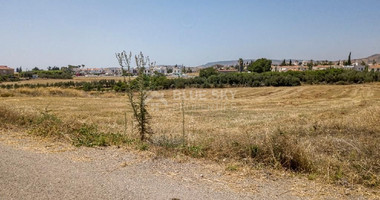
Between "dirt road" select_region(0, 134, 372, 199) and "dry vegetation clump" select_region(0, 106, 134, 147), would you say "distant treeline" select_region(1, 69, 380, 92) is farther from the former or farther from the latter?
"dirt road" select_region(0, 134, 372, 199)

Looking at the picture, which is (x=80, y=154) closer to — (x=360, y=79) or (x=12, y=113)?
(x=12, y=113)

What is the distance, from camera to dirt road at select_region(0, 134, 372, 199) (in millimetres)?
3912

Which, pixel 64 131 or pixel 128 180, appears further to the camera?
pixel 64 131

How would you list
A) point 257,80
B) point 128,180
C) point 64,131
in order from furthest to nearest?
point 257,80 < point 64,131 < point 128,180

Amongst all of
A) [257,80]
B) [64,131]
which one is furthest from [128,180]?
[257,80]

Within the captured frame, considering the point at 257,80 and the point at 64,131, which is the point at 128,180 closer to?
the point at 64,131

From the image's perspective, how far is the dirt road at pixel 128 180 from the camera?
391 centimetres

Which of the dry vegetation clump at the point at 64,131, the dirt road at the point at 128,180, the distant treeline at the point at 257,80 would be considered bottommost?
the dirt road at the point at 128,180

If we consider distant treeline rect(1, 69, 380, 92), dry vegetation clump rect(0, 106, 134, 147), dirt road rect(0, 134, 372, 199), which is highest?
distant treeline rect(1, 69, 380, 92)

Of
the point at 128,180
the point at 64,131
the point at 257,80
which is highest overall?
the point at 257,80

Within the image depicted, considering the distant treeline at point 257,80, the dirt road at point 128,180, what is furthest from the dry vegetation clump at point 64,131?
the distant treeline at point 257,80

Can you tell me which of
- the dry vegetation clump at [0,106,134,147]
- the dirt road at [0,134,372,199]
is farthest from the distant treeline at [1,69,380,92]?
the dirt road at [0,134,372,199]

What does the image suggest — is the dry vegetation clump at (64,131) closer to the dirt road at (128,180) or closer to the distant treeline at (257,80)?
the dirt road at (128,180)

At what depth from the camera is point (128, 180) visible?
4.36 m
